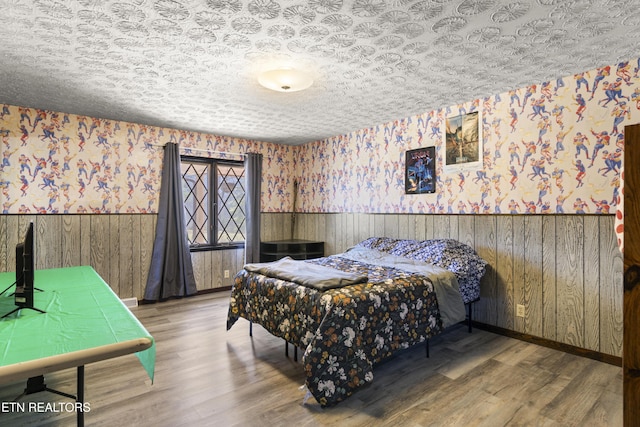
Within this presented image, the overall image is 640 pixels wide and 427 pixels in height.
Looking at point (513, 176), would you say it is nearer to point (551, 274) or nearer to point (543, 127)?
point (543, 127)

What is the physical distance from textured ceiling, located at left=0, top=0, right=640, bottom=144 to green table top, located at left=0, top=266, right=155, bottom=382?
1.59 metres

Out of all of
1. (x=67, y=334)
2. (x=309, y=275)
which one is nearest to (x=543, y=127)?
(x=309, y=275)

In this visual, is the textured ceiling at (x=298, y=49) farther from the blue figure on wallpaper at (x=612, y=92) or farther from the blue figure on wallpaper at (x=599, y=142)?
the blue figure on wallpaper at (x=599, y=142)

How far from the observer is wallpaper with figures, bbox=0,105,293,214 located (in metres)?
3.55

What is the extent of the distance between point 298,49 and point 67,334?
6.81 feet

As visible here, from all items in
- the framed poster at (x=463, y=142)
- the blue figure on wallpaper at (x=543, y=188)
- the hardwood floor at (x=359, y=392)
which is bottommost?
the hardwood floor at (x=359, y=392)

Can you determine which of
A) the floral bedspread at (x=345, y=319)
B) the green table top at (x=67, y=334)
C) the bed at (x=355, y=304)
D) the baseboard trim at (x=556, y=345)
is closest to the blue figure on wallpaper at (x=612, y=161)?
the bed at (x=355, y=304)

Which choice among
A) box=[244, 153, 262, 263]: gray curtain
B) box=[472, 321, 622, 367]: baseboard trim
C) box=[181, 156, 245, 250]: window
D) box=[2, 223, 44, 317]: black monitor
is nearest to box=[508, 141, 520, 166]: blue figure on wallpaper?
box=[472, 321, 622, 367]: baseboard trim

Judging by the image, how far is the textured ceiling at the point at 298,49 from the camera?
185cm

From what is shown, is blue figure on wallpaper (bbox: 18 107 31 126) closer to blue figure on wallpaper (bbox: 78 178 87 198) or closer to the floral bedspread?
blue figure on wallpaper (bbox: 78 178 87 198)

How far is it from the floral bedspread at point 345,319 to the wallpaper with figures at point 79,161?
238cm

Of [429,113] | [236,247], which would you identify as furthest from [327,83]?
[236,247]

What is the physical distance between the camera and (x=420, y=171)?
12.7ft

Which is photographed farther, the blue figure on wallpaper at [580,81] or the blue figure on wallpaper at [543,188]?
the blue figure on wallpaper at [543,188]
